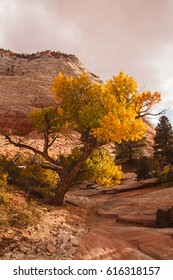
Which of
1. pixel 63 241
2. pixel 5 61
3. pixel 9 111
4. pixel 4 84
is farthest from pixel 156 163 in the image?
pixel 5 61

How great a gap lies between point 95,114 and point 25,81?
44955 millimetres

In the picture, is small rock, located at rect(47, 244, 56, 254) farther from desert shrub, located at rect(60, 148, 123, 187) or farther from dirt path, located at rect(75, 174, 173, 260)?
desert shrub, located at rect(60, 148, 123, 187)

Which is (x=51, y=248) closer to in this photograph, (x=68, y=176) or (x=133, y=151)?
(x=68, y=176)

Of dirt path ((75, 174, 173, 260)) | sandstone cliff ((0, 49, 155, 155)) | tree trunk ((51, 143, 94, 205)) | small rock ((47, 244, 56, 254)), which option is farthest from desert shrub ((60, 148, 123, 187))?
sandstone cliff ((0, 49, 155, 155))

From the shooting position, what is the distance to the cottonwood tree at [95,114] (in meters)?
12.4

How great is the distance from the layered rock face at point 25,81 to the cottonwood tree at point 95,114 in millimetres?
28931

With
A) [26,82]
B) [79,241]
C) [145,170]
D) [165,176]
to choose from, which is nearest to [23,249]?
[79,241]

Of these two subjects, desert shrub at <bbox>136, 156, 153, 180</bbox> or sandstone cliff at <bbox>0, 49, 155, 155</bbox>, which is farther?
sandstone cliff at <bbox>0, 49, 155, 155</bbox>

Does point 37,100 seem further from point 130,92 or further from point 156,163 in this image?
point 130,92

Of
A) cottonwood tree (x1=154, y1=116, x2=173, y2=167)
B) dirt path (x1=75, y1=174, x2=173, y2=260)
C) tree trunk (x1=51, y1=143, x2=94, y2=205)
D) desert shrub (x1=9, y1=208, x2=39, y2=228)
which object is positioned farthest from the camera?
cottonwood tree (x1=154, y1=116, x2=173, y2=167)

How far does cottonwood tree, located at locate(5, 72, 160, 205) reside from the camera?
40.8ft

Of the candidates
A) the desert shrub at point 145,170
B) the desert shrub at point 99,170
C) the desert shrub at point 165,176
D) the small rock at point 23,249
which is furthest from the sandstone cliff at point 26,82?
the small rock at point 23,249

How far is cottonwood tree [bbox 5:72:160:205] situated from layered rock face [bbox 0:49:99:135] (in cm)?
2893

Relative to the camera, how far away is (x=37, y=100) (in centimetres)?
4922
